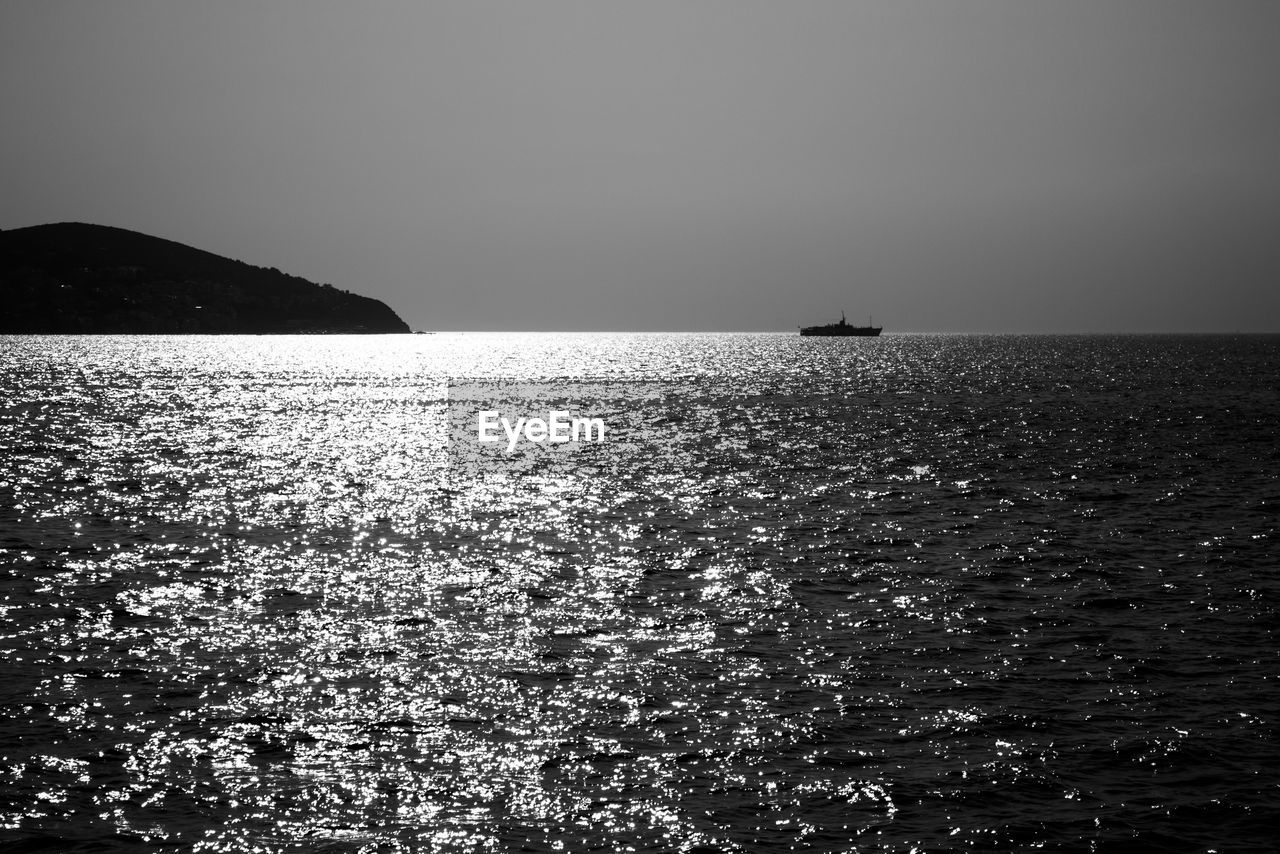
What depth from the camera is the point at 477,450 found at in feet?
279

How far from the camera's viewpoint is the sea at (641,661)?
18.1 m

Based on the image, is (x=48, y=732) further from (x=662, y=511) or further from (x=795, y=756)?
(x=662, y=511)

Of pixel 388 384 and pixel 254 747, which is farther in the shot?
pixel 388 384

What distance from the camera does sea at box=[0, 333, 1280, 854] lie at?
18125 mm

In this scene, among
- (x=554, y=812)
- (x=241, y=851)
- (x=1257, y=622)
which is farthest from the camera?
(x=1257, y=622)

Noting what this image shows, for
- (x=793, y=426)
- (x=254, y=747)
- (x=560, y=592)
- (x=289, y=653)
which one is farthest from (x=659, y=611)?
(x=793, y=426)

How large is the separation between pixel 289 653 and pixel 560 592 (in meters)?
10.4

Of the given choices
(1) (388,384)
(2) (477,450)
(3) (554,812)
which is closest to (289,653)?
(3) (554,812)

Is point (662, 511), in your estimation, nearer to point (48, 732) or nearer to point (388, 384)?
point (48, 732)

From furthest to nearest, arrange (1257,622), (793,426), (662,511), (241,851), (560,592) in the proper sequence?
(793,426)
(662,511)
(560,592)
(1257,622)
(241,851)

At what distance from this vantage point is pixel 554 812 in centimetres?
1816

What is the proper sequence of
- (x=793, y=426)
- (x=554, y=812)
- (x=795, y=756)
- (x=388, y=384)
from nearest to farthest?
1. (x=554, y=812)
2. (x=795, y=756)
3. (x=793, y=426)
4. (x=388, y=384)

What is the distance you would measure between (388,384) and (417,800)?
184198 millimetres

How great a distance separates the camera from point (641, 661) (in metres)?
27.4
